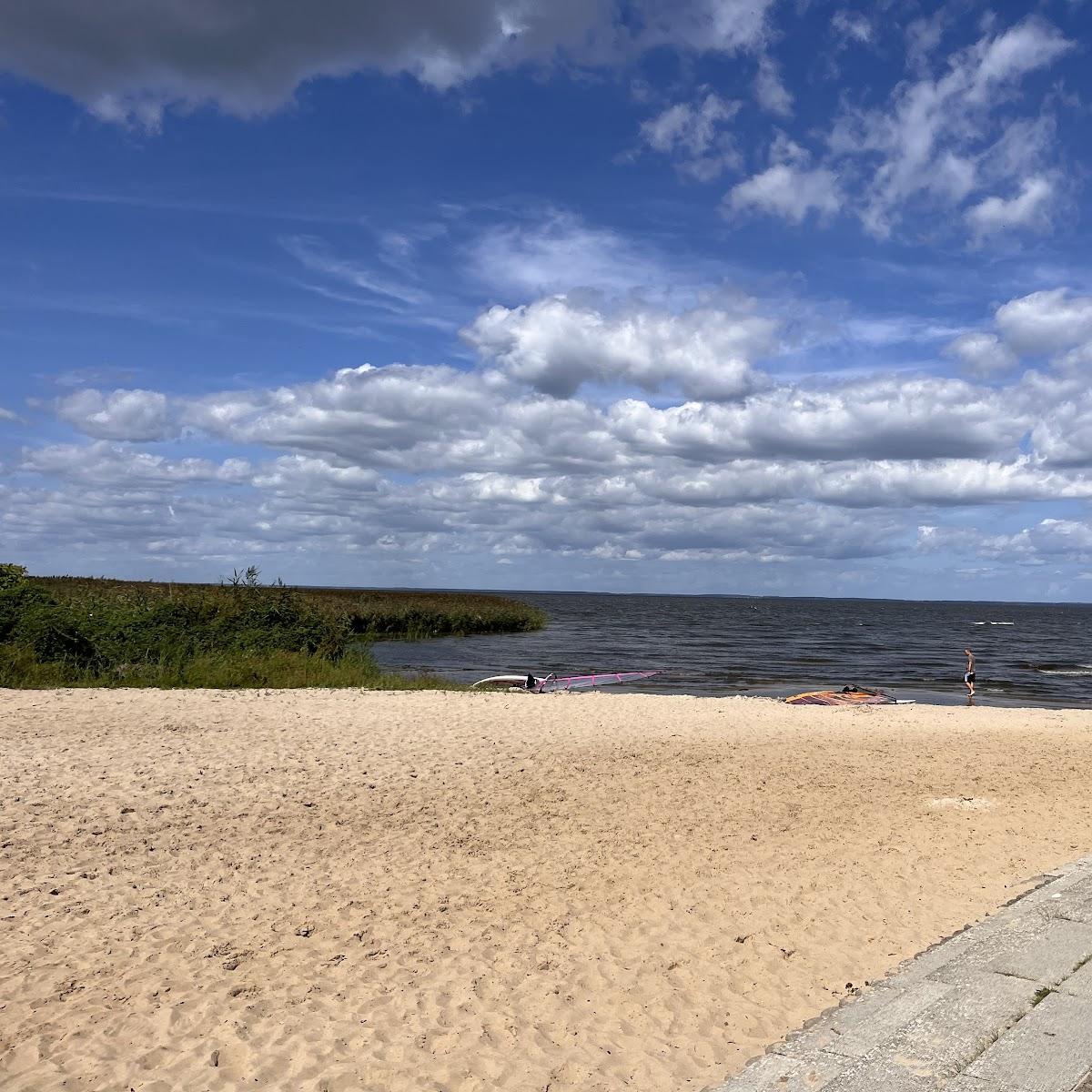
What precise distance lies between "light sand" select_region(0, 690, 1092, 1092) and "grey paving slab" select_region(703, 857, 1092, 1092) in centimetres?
66

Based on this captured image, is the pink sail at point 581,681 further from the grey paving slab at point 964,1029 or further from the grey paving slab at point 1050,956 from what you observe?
the grey paving slab at point 964,1029

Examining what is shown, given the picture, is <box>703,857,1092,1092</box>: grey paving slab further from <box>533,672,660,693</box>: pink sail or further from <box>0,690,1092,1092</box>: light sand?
<box>533,672,660,693</box>: pink sail

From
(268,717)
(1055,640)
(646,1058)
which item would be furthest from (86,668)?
(1055,640)

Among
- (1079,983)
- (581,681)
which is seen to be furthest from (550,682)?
(1079,983)

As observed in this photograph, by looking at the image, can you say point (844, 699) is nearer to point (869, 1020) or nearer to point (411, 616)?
point (869, 1020)

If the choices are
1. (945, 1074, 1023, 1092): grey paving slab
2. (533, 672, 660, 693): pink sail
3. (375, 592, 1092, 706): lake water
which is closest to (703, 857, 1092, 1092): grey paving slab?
(945, 1074, 1023, 1092): grey paving slab

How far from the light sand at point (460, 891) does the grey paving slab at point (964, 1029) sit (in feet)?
2.18

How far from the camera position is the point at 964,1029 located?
14.2ft

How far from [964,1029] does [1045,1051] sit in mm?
358

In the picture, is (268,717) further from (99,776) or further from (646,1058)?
(646,1058)

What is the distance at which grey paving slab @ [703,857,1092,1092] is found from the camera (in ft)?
12.9

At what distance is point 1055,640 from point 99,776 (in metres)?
63.1

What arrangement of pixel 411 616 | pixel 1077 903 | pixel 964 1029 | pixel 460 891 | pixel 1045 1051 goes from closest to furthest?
pixel 1045 1051
pixel 964 1029
pixel 1077 903
pixel 460 891
pixel 411 616

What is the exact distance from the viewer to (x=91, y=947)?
6094 mm
